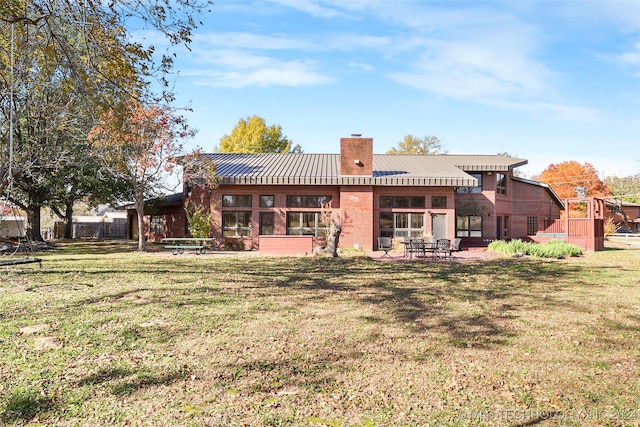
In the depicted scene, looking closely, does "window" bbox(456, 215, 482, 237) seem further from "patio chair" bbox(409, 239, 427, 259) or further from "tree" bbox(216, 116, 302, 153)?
"tree" bbox(216, 116, 302, 153)

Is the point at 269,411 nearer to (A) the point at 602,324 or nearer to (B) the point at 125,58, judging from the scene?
(A) the point at 602,324

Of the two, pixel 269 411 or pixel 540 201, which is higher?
pixel 540 201

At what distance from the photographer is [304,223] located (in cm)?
2561

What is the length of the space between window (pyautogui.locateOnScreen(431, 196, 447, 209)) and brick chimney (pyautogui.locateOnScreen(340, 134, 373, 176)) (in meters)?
3.87

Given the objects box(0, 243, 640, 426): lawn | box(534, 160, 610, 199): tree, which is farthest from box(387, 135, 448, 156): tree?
box(0, 243, 640, 426): lawn

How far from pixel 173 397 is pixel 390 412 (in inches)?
82.1

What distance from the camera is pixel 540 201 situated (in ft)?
107

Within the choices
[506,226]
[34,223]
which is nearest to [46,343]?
[34,223]

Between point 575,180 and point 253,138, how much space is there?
35.5 meters

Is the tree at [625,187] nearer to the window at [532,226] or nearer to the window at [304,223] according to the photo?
the window at [532,226]

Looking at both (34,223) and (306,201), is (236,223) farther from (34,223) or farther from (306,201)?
(34,223)

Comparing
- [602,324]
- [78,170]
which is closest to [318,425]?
[602,324]

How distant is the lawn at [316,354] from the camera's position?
4.15 m

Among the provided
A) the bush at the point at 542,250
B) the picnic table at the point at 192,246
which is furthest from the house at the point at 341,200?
the bush at the point at 542,250
